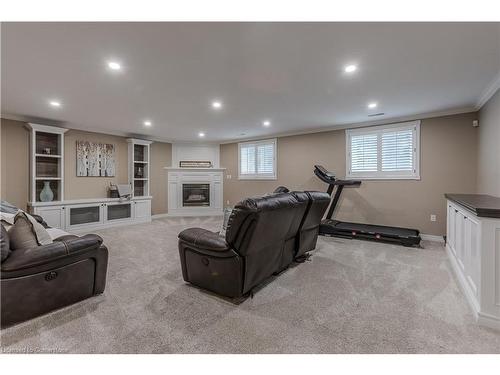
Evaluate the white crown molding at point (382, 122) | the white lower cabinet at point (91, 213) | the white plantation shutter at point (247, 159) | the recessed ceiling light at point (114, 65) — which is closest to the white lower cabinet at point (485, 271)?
the white crown molding at point (382, 122)

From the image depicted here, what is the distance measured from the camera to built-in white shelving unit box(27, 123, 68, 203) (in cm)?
475

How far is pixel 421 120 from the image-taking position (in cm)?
452

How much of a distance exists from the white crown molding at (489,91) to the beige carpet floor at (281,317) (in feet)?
7.94

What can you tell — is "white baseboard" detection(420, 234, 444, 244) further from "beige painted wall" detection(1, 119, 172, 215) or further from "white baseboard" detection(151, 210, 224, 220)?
"beige painted wall" detection(1, 119, 172, 215)

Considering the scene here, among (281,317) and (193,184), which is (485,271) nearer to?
(281,317)

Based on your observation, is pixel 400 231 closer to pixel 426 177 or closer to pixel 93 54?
pixel 426 177

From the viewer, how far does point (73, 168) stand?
5.55 meters

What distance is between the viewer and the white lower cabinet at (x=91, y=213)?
4855 mm

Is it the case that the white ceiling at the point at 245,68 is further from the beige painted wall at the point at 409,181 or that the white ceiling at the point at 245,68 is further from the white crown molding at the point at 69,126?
the beige painted wall at the point at 409,181

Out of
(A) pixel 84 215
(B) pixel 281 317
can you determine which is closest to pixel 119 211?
(A) pixel 84 215

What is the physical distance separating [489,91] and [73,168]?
7.86 m

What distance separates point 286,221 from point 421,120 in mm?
3884

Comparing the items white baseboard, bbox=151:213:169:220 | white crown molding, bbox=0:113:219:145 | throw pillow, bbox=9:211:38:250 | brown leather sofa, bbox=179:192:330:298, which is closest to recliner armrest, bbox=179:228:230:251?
brown leather sofa, bbox=179:192:330:298
